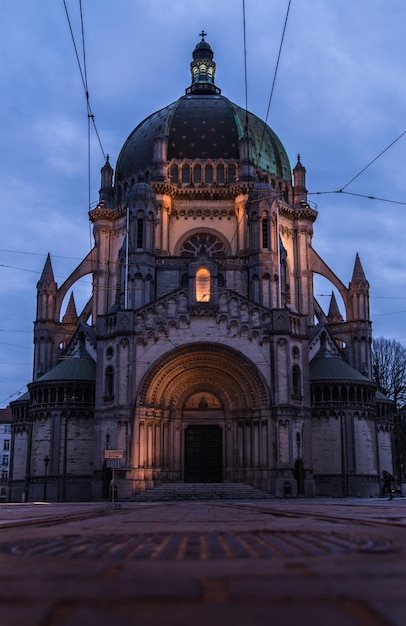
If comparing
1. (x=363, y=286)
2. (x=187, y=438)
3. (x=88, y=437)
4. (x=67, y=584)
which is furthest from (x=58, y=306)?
(x=67, y=584)

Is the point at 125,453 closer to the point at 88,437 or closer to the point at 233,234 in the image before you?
the point at 88,437

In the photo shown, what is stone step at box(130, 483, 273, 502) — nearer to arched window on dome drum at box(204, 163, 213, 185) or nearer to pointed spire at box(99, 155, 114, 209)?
arched window on dome drum at box(204, 163, 213, 185)

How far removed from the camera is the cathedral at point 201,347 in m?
43.4

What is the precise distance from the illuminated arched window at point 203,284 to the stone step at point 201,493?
1094cm

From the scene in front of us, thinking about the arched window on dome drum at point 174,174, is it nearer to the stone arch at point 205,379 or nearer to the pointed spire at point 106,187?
the pointed spire at point 106,187

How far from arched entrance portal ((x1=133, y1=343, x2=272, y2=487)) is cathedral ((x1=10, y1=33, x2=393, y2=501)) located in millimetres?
97

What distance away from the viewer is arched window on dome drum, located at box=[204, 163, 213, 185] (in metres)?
57.2

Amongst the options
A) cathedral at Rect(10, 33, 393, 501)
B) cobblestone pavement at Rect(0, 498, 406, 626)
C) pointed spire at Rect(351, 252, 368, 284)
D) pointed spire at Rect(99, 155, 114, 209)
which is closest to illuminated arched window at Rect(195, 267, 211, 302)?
cathedral at Rect(10, 33, 393, 501)

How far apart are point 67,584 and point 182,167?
54.9 m

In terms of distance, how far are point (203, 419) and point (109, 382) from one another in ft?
21.6

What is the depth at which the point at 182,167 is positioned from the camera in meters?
57.4

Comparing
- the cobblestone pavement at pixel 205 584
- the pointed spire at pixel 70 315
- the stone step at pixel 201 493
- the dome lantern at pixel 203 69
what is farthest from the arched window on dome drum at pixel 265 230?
the cobblestone pavement at pixel 205 584

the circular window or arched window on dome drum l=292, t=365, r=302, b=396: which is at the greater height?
the circular window

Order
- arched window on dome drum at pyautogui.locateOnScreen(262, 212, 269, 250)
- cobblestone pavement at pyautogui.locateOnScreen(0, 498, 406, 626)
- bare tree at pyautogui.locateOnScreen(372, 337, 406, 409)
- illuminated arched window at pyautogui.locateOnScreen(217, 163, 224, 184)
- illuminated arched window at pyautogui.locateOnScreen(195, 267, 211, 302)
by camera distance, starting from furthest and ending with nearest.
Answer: bare tree at pyautogui.locateOnScreen(372, 337, 406, 409), illuminated arched window at pyautogui.locateOnScreen(217, 163, 224, 184), arched window on dome drum at pyautogui.locateOnScreen(262, 212, 269, 250), illuminated arched window at pyautogui.locateOnScreen(195, 267, 211, 302), cobblestone pavement at pyautogui.locateOnScreen(0, 498, 406, 626)
